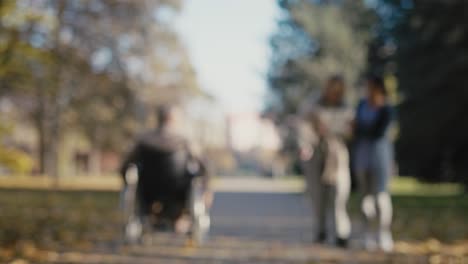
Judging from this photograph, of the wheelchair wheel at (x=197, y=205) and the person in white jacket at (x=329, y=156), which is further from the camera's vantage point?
the person in white jacket at (x=329, y=156)

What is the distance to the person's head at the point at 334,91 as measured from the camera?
767cm

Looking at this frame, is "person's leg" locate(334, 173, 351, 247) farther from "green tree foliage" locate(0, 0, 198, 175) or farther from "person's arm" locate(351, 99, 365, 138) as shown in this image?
"green tree foliage" locate(0, 0, 198, 175)

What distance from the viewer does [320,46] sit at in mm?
35656

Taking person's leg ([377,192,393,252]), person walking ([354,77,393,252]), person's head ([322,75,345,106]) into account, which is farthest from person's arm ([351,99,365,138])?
person's leg ([377,192,393,252])

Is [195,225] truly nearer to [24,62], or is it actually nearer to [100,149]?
[24,62]

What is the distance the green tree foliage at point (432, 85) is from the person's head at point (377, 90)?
1201 centimetres

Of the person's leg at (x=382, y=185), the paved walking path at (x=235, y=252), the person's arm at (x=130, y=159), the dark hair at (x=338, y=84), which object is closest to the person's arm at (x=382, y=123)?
the person's leg at (x=382, y=185)

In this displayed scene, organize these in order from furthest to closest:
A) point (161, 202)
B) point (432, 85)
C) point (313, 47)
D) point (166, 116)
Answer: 1. point (313, 47)
2. point (432, 85)
3. point (166, 116)
4. point (161, 202)

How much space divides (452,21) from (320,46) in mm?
16389

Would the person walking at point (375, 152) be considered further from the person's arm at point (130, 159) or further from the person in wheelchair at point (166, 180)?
the person's arm at point (130, 159)

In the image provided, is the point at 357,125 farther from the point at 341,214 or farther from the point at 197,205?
the point at 197,205

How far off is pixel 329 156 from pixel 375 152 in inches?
19.2

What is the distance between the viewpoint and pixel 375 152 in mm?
7609

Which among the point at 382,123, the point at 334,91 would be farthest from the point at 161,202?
the point at 382,123
